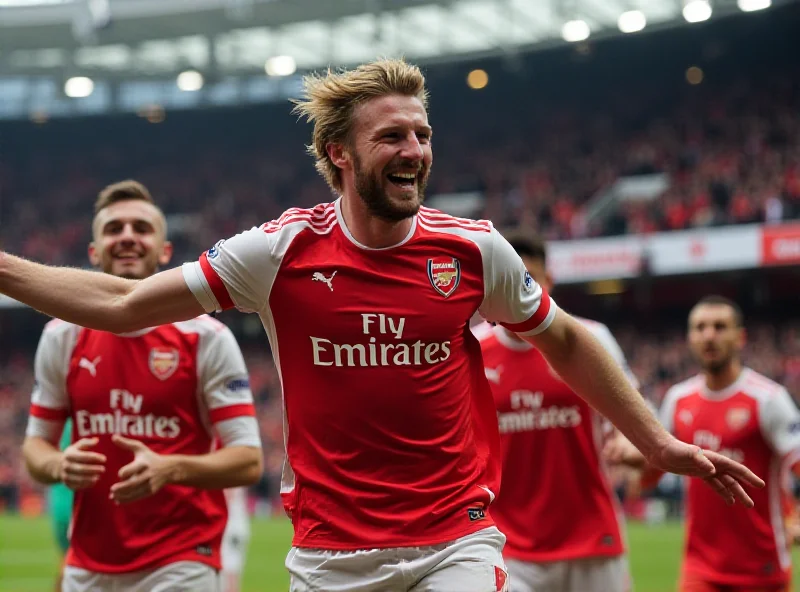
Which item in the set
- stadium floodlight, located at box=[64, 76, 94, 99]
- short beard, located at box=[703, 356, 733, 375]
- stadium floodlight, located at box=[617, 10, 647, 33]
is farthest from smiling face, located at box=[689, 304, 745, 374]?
stadium floodlight, located at box=[64, 76, 94, 99]

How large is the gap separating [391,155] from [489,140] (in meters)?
33.1

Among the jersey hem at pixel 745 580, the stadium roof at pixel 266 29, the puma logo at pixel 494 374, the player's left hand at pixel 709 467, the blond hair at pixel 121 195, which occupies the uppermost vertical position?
the stadium roof at pixel 266 29

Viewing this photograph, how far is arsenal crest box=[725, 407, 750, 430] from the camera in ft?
22.6

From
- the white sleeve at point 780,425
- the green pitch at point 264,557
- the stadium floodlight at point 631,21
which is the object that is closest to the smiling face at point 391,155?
the white sleeve at point 780,425

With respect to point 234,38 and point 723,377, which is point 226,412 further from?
point 234,38

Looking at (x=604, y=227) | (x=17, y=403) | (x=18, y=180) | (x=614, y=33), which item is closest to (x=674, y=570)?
(x=604, y=227)

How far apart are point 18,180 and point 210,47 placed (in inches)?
427

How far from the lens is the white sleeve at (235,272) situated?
3.66 meters

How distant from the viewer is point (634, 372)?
91.3 feet

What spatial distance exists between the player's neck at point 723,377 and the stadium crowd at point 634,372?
18637 mm

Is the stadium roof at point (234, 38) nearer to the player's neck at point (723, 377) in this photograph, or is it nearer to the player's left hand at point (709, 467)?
the player's neck at point (723, 377)

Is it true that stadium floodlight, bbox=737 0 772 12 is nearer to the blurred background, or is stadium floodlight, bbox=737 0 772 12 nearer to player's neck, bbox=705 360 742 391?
the blurred background

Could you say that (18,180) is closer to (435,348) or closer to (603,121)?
(603,121)

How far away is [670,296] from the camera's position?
3044 centimetres
